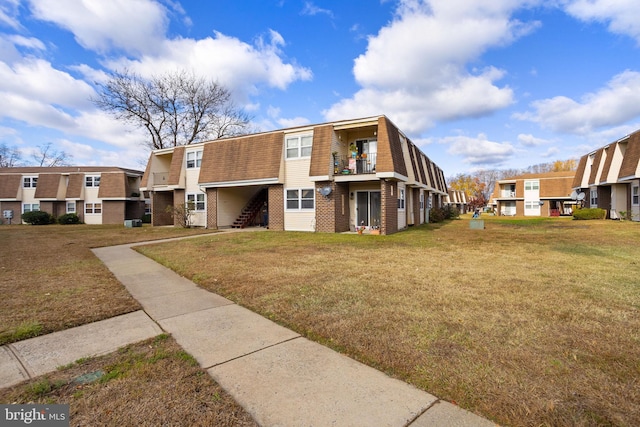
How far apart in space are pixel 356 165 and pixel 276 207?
18.2ft

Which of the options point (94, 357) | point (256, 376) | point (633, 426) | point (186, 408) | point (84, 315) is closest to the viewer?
point (633, 426)

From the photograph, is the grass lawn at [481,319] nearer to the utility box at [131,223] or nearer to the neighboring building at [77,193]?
the utility box at [131,223]

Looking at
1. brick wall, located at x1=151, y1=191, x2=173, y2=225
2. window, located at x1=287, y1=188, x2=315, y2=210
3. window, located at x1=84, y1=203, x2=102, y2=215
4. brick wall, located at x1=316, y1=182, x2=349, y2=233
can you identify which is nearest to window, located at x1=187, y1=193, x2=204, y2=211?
brick wall, located at x1=151, y1=191, x2=173, y2=225

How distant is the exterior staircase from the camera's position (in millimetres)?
22641

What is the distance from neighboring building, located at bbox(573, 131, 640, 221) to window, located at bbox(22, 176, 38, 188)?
5635cm

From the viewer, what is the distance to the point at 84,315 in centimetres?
458

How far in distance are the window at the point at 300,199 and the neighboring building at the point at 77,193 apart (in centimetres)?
2328

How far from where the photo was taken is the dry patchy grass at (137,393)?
2.33 meters

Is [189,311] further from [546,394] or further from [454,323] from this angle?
[546,394]

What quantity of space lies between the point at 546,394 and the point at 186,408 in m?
2.96

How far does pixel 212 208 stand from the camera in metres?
21.8

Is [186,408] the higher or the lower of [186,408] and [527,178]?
the lower

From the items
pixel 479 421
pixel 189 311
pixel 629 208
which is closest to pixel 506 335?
pixel 479 421

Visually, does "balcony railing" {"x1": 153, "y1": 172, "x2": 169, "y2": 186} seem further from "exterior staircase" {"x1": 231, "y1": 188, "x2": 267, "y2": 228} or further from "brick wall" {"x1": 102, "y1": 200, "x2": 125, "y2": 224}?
"brick wall" {"x1": 102, "y1": 200, "x2": 125, "y2": 224}
